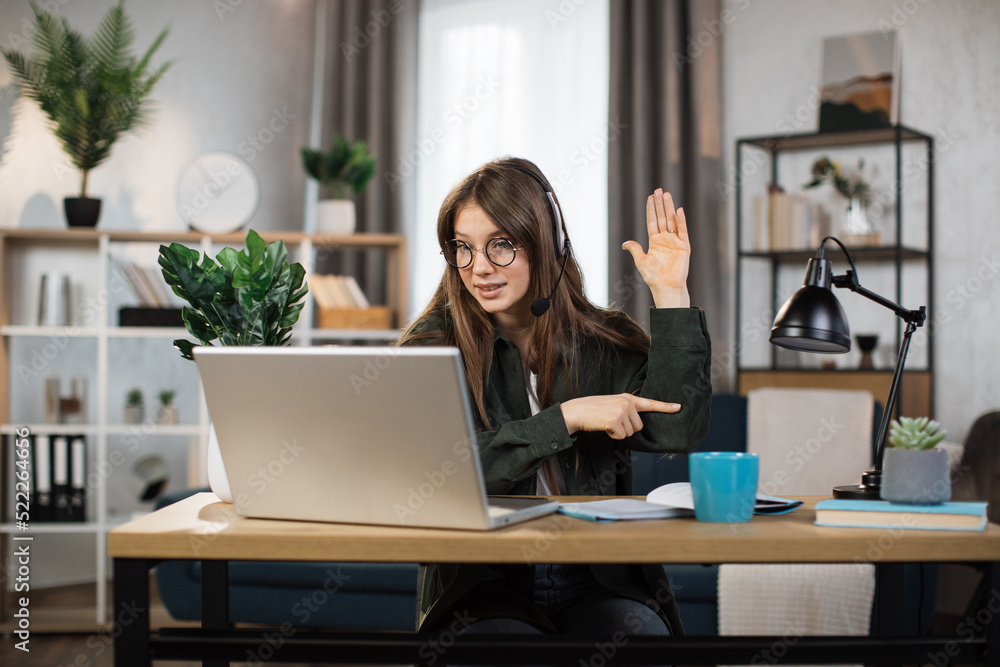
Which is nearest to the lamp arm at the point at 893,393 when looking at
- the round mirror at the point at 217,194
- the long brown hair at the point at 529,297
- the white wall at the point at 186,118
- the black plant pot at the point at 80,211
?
the long brown hair at the point at 529,297

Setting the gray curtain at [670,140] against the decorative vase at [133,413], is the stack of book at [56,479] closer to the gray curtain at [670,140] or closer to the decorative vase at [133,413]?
the decorative vase at [133,413]

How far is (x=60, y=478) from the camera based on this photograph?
322 centimetres

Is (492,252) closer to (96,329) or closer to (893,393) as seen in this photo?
A: (893,393)

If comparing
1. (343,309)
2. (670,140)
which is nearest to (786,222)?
(670,140)

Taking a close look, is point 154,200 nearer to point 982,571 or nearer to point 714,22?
point 714,22

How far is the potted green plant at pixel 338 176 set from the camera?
358cm

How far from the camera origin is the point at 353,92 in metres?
4.18

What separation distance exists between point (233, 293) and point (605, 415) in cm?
54

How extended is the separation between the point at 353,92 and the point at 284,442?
3.39 metres

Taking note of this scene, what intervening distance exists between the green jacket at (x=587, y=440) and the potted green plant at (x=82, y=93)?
223 cm

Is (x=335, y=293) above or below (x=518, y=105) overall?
below

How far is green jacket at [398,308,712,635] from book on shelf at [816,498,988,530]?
340 mm

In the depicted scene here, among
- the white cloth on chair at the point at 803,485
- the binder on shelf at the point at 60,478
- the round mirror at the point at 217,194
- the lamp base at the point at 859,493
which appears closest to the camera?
the lamp base at the point at 859,493

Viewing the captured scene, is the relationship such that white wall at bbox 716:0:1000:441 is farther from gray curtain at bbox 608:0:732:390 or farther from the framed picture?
gray curtain at bbox 608:0:732:390
